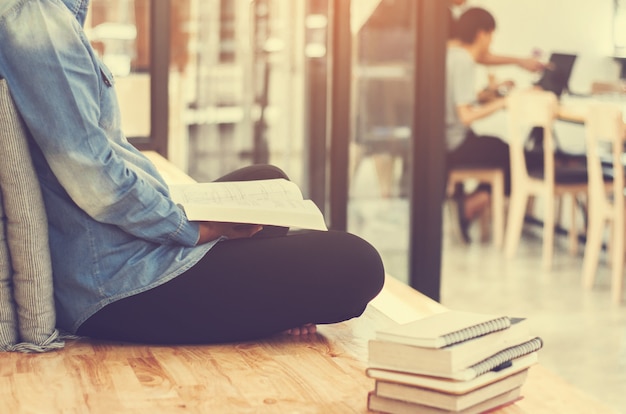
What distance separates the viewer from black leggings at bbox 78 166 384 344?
185 centimetres

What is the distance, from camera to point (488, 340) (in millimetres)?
1526

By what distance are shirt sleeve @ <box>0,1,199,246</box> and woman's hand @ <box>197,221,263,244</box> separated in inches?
4.6

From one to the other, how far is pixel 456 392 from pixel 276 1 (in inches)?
119

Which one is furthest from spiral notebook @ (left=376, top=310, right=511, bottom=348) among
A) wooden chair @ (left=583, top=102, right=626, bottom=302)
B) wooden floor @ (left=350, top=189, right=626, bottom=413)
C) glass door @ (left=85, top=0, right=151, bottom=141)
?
wooden chair @ (left=583, top=102, right=626, bottom=302)

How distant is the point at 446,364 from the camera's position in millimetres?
1452

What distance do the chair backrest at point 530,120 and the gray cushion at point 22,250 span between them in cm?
370

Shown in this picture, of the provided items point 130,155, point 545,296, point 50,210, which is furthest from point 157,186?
point 545,296

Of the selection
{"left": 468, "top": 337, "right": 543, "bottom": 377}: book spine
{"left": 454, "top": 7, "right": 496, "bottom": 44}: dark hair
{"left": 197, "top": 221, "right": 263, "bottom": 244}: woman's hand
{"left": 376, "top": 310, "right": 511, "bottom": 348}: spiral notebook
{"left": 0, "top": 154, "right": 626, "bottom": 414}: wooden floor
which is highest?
Answer: {"left": 454, "top": 7, "right": 496, "bottom": 44}: dark hair

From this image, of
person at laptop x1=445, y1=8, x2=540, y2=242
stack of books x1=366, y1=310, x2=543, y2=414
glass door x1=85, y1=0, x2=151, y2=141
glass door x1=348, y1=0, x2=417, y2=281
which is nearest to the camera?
stack of books x1=366, y1=310, x2=543, y2=414

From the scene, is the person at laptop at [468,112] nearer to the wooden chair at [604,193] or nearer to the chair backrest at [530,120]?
the chair backrest at [530,120]

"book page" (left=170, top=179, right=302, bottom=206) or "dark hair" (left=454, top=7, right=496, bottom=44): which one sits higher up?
"dark hair" (left=454, top=7, right=496, bottom=44)

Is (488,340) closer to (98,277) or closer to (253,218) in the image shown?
(253,218)

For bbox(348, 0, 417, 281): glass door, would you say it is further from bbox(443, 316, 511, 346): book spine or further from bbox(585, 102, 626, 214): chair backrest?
bbox(443, 316, 511, 346): book spine

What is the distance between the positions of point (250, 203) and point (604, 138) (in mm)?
3029
